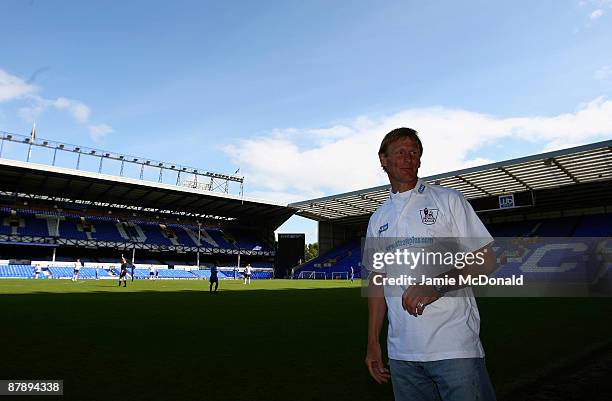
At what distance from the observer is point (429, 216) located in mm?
1989

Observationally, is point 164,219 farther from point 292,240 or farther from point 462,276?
point 462,276

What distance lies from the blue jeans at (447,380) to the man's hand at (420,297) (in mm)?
290

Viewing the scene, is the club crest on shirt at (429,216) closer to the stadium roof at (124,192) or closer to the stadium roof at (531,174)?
the stadium roof at (531,174)

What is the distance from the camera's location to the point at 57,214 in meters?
49.1

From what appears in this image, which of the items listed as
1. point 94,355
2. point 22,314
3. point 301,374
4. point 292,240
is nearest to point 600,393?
point 301,374

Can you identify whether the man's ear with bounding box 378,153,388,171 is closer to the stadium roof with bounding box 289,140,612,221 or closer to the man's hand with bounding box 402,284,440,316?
the man's hand with bounding box 402,284,440,316

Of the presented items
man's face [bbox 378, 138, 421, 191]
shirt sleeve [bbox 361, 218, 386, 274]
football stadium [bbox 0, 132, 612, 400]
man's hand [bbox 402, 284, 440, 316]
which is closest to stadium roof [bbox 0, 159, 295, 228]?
football stadium [bbox 0, 132, 612, 400]

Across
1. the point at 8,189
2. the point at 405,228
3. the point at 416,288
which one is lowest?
the point at 416,288

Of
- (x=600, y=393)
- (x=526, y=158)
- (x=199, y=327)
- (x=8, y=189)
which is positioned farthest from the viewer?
(x=8, y=189)

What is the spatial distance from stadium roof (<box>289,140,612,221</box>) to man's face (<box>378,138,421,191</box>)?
98.0 ft

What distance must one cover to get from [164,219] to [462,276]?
196ft

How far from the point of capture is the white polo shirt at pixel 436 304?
1814 mm

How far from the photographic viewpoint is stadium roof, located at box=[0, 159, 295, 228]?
130 ft

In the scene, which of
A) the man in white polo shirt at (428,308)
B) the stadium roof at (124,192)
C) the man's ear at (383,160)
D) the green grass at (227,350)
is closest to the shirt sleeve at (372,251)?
the man in white polo shirt at (428,308)
